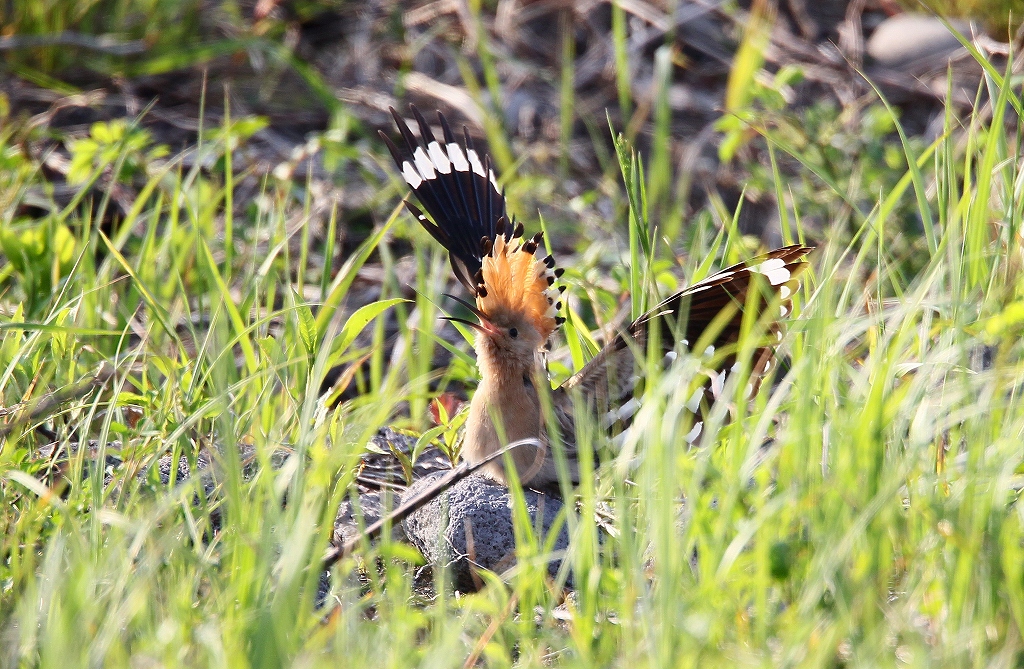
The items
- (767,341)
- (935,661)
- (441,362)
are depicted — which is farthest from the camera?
(441,362)

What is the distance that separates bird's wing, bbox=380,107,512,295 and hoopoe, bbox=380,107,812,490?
3.4 inches

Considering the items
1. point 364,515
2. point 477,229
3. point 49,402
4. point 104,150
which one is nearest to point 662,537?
point 364,515

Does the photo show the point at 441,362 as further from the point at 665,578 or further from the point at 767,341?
the point at 665,578

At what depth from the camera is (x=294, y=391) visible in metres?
2.20

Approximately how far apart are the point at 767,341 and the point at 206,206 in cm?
166

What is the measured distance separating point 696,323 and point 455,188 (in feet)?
2.59

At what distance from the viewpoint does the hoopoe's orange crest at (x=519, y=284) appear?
2.22 meters

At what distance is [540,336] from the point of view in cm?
226

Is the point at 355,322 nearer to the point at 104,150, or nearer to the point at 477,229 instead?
the point at 477,229

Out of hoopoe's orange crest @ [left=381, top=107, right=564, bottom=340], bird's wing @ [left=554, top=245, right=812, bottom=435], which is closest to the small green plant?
hoopoe's orange crest @ [left=381, top=107, right=564, bottom=340]

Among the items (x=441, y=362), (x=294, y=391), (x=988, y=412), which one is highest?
(x=988, y=412)

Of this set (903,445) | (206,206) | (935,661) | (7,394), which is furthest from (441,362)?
(935,661)

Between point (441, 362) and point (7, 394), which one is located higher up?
point (7, 394)

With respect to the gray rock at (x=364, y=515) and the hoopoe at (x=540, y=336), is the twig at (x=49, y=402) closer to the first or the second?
the gray rock at (x=364, y=515)
